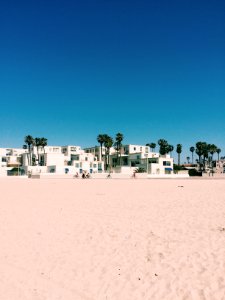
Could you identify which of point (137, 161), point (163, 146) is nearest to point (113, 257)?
point (137, 161)

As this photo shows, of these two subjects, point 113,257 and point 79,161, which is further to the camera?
point 79,161

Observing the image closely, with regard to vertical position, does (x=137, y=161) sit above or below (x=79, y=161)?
below

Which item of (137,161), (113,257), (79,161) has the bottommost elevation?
(113,257)

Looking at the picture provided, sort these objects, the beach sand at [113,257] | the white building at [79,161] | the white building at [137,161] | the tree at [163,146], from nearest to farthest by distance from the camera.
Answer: the beach sand at [113,257]
the white building at [79,161]
the white building at [137,161]
the tree at [163,146]

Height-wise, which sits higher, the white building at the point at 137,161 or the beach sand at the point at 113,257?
the white building at the point at 137,161

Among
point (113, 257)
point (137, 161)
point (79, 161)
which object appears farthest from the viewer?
point (137, 161)

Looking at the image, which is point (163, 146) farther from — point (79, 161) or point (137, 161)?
point (79, 161)

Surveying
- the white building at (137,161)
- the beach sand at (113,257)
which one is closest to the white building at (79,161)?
the white building at (137,161)

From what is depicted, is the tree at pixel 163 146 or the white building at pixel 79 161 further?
the tree at pixel 163 146

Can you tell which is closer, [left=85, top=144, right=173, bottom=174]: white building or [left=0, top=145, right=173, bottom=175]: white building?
[left=0, top=145, right=173, bottom=175]: white building

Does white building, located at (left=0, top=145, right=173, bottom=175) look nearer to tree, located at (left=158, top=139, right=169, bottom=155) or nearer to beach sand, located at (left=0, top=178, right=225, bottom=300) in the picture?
tree, located at (left=158, top=139, right=169, bottom=155)

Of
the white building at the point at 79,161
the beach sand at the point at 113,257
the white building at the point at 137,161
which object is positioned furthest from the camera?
the white building at the point at 137,161

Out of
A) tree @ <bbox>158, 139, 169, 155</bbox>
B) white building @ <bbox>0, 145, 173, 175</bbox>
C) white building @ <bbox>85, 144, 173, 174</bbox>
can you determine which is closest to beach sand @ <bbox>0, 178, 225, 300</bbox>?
white building @ <bbox>0, 145, 173, 175</bbox>

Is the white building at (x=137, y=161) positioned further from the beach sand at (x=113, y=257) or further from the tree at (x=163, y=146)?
the beach sand at (x=113, y=257)
